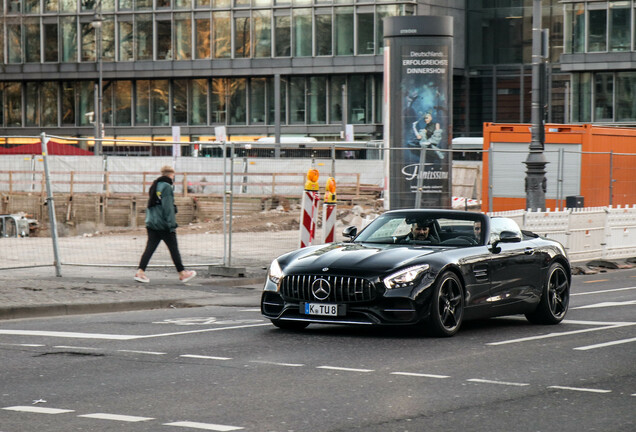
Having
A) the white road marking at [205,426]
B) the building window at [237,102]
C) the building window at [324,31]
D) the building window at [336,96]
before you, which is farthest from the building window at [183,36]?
the white road marking at [205,426]

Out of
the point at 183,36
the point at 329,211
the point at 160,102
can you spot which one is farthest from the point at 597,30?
the point at 329,211

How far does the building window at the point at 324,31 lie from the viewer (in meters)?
70.6

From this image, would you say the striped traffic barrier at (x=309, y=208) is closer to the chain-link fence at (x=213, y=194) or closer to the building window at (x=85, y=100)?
the chain-link fence at (x=213, y=194)

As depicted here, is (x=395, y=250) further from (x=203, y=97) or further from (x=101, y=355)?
(x=203, y=97)

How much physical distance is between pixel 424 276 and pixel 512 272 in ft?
5.71

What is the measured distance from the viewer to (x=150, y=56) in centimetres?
7444

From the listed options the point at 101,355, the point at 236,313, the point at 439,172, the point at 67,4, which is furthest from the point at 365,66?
the point at 101,355

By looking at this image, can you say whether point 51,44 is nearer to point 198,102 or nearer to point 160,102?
point 160,102

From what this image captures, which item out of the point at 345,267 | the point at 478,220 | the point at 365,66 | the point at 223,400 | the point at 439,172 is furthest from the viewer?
the point at 365,66

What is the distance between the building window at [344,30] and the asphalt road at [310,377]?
189 feet

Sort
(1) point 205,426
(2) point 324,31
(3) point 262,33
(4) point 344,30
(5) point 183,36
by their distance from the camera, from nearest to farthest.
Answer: (1) point 205,426, (4) point 344,30, (2) point 324,31, (3) point 262,33, (5) point 183,36

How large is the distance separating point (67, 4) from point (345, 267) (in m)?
68.0

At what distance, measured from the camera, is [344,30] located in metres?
70.4

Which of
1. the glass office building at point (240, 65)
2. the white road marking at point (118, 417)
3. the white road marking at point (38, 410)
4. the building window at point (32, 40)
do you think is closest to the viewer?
the white road marking at point (118, 417)
